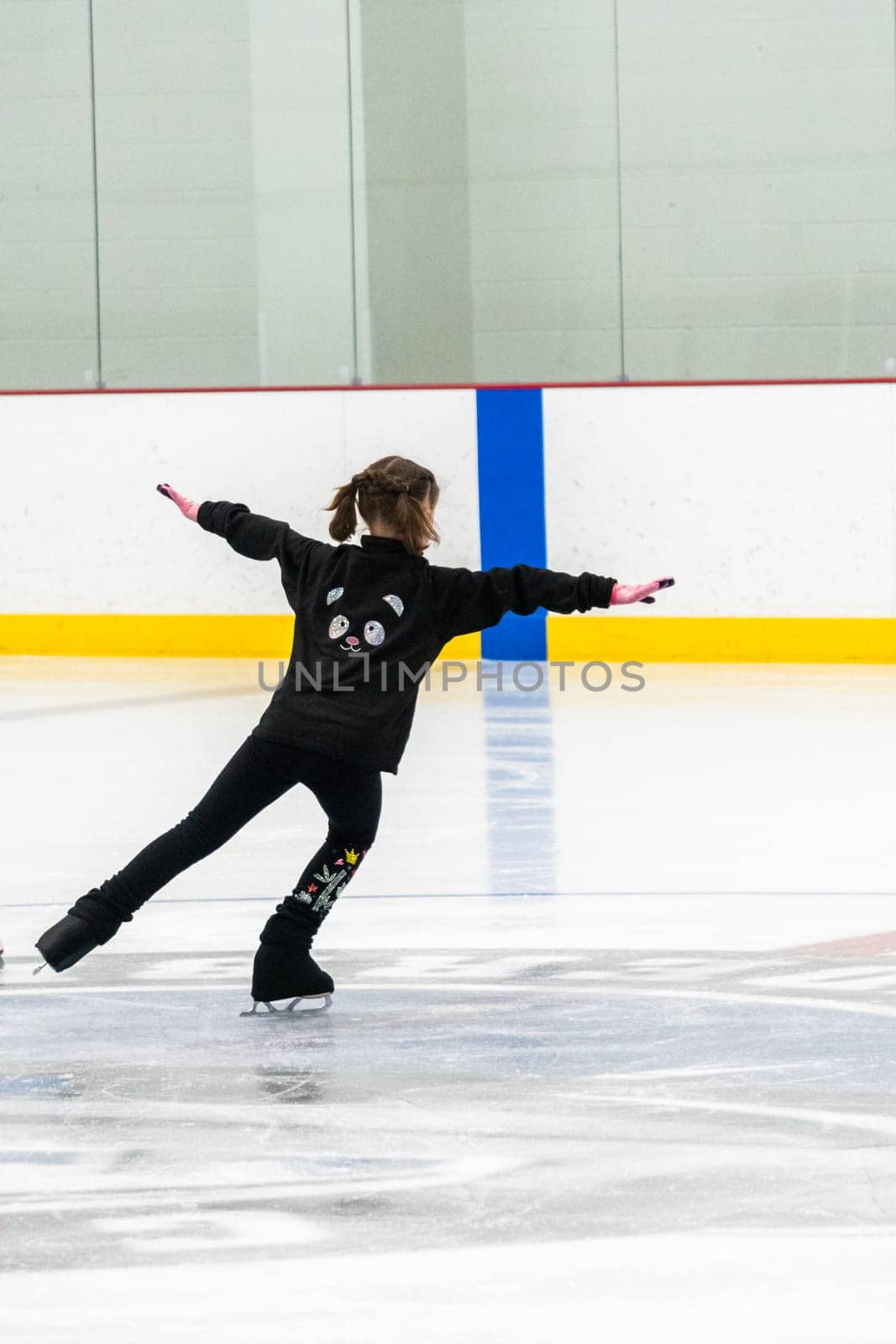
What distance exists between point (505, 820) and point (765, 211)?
537 centimetres

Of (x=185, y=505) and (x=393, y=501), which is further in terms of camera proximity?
(x=185, y=505)

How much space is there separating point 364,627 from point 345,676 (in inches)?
4.0

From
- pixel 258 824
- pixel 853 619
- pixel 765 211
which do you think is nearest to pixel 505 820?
pixel 258 824

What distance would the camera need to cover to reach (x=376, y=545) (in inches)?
165

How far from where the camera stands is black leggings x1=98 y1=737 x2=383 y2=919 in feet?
13.6

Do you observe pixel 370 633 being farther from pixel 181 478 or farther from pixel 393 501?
pixel 181 478

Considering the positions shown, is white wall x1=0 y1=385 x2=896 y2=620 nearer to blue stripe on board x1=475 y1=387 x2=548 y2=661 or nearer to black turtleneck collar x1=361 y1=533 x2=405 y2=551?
blue stripe on board x1=475 y1=387 x2=548 y2=661

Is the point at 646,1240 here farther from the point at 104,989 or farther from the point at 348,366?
the point at 348,366

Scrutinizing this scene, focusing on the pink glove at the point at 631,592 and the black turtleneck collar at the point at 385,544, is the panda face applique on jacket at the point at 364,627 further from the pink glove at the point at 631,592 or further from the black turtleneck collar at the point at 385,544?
the pink glove at the point at 631,592

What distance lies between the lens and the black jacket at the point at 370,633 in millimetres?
4102

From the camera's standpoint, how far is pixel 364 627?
4133 millimetres

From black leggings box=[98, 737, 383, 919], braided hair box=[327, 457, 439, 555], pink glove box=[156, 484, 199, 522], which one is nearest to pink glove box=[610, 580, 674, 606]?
braided hair box=[327, 457, 439, 555]

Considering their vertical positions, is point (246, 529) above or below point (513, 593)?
above

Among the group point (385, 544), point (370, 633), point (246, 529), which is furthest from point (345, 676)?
point (246, 529)
